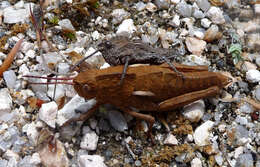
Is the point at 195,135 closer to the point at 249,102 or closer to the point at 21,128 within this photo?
the point at 249,102

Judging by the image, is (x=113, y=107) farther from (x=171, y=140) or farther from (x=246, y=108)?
(x=246, y=108)

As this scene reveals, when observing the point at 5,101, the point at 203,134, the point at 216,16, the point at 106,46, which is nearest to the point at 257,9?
the point at 216,16

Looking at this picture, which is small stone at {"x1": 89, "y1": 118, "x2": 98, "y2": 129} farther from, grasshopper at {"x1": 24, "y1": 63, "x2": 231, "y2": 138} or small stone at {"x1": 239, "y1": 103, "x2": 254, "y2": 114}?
small stone at {"x1": 239, "y1": 103, "x2": 254, "y2": 114}

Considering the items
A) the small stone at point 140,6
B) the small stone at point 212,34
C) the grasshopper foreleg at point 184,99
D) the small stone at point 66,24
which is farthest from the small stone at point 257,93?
the small stone at point 66,24

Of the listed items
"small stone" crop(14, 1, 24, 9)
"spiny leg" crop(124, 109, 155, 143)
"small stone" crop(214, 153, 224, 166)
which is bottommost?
"small stone" crop(214, 153, 224, 166)

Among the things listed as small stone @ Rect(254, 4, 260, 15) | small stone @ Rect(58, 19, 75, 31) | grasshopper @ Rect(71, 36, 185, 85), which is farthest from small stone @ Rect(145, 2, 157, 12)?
small stone @ Rect(254, 4, 260, 15)
